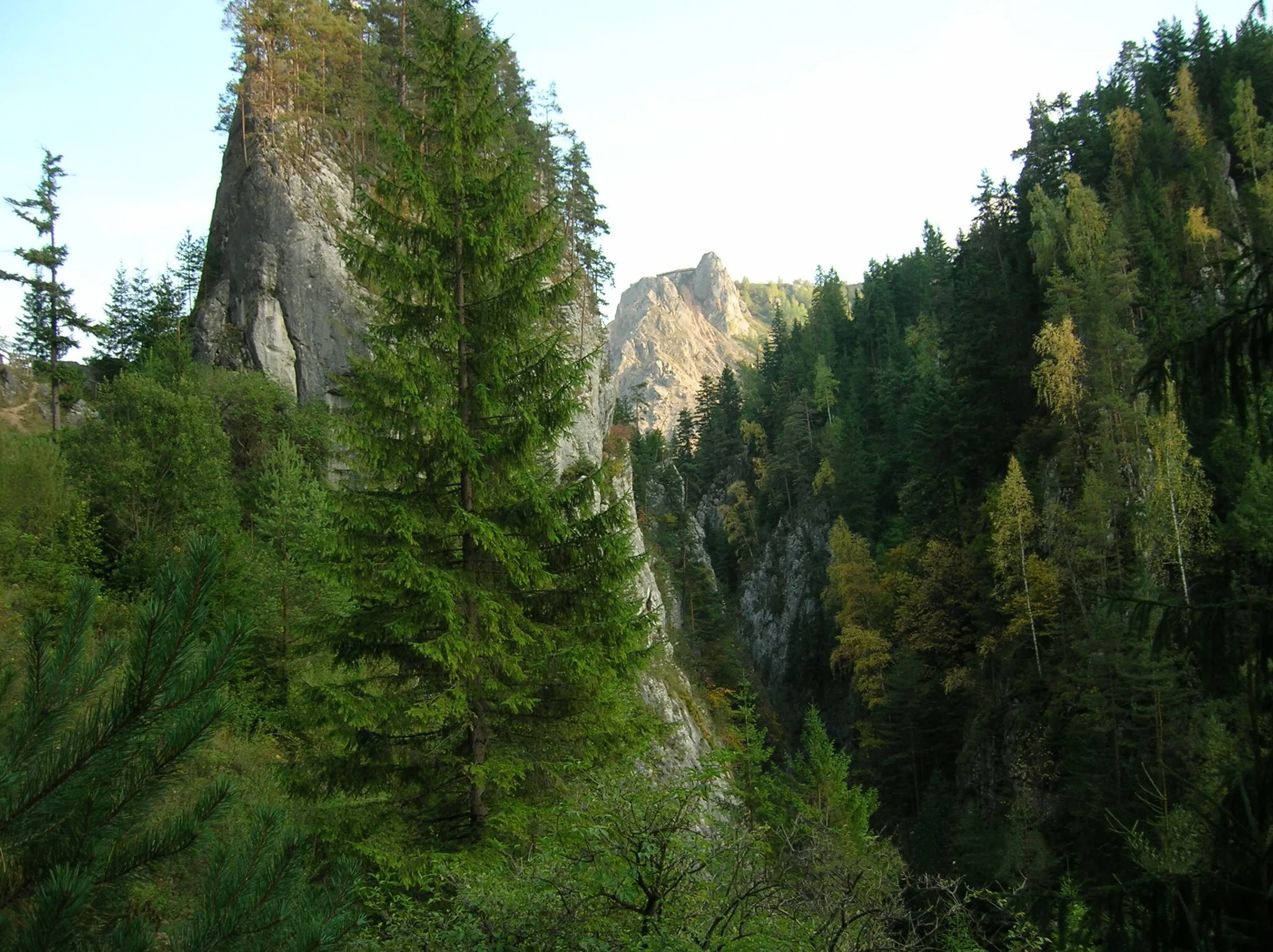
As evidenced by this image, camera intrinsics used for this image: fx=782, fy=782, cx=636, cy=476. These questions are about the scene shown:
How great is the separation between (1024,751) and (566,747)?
23.3 metres

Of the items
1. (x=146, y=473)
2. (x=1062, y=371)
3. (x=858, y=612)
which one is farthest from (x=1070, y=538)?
(x=146, y=473)

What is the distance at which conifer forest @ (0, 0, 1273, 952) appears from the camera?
3.01 metres

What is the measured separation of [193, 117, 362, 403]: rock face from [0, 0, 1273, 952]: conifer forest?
21 centimetres

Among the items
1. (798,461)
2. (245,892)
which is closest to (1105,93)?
(798,461)

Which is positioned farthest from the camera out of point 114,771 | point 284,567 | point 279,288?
point 279,288

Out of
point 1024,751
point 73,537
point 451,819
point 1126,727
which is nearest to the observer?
point 451,819

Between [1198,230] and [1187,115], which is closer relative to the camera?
[1198,230]

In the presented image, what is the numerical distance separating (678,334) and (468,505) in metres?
159

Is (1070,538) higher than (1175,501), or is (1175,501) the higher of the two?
(1175,501)

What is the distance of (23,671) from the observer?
2.43 m

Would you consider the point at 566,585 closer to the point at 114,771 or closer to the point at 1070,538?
the point at 114,771

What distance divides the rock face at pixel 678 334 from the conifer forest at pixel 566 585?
318ft

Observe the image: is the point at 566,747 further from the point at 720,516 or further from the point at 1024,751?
the point at 720,516

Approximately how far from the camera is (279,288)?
93.5 feet
